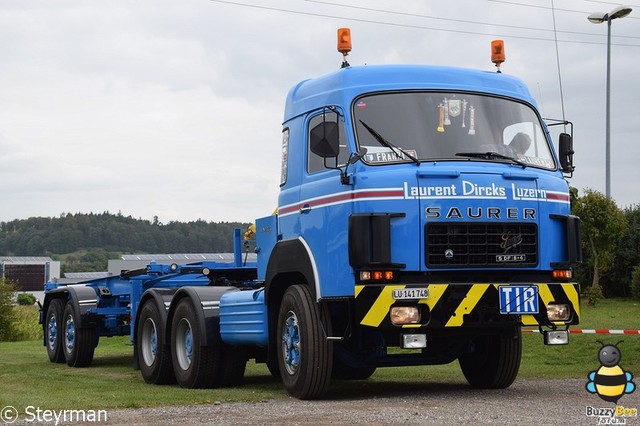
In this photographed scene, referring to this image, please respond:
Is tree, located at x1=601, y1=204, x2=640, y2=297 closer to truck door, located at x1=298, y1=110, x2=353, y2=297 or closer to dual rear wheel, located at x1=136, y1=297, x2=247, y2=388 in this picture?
dual rear wheel, located at x1=136, y1=297, x2=247, y2=388

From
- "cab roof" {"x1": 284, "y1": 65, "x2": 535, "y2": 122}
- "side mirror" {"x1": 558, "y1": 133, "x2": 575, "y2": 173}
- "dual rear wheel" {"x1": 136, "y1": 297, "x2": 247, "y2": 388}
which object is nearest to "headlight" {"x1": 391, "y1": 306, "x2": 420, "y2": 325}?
"cab roof" {"x1": 284, "y1": 65, "x2": 535, "y2": 122}

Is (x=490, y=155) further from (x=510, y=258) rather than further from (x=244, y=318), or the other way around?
(x=244, y=318)

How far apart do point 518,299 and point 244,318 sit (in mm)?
3506

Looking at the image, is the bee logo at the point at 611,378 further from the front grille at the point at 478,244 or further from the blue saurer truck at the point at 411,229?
the front grille at the point at 478,244

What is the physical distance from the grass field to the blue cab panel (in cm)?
63

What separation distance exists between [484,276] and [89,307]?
30.8 feet

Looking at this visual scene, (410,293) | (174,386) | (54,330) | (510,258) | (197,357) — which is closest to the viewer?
(410,293)

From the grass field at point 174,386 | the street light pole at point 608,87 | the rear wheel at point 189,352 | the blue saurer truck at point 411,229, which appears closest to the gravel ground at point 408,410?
the blue saurer truck at point 411,229

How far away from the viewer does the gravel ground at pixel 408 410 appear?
9102 millimetres

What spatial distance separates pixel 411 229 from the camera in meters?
10.3

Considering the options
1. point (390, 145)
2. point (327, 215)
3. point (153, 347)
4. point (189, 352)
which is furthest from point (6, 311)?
point (390, 145)

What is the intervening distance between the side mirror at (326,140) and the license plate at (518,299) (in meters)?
2.14

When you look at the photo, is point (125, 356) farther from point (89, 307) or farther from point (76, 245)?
point (76, 245)

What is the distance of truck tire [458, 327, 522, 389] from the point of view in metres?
12.4
